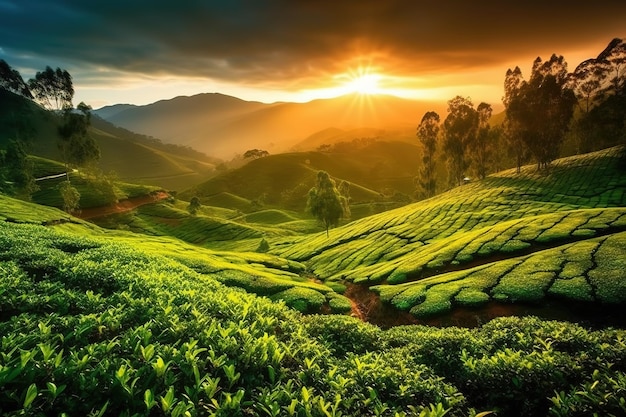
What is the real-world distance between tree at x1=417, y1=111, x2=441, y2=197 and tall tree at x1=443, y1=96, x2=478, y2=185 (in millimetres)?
7973

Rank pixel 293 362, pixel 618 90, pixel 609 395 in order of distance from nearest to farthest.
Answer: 1. pixel 609 395
2. pixel 293 362
3. pixel 618 90

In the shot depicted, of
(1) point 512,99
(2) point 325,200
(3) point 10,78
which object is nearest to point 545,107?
(1) point 512,99

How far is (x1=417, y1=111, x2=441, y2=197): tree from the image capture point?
353 feet

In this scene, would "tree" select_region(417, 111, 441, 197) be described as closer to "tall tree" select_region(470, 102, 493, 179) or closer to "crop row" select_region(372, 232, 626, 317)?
"tall tree" select_region(470, 102, 493, 179)

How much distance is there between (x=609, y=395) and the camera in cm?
802

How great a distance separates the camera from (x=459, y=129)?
317 feet

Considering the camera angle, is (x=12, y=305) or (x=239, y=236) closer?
(x=12, y=305)

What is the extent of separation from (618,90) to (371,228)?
78.3m

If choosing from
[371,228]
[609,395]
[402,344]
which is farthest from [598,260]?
[371,228]

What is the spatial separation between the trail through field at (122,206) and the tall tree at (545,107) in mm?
128317

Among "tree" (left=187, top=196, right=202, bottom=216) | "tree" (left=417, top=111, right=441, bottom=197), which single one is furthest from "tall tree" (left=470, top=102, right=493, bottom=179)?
"tree" (left=187, top=196, right=202, bottom=216)

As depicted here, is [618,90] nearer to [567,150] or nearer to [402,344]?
[567,150]

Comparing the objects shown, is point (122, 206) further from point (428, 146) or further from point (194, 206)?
point (428, 146)

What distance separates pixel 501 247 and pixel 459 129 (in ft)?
242
